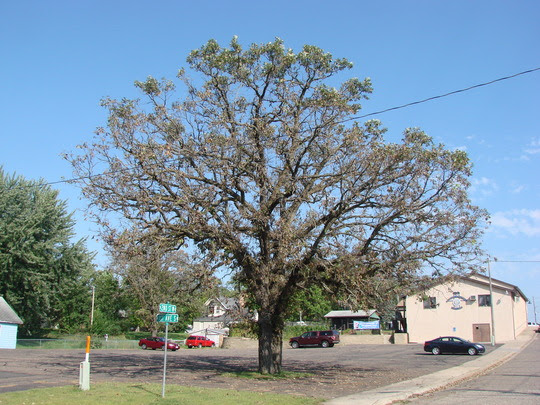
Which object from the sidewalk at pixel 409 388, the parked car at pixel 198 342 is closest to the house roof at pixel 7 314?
the parked car at pixel 198 342

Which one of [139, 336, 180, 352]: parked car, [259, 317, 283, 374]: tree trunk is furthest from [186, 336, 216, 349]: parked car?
[259, 317, 283, 374]: tree trunk

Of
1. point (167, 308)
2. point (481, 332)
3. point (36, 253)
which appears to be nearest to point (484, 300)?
point (481, 332)

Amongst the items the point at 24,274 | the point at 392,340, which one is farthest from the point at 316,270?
the point at 392,340

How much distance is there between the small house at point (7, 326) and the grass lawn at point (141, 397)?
104ft

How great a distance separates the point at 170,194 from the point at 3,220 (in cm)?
3199

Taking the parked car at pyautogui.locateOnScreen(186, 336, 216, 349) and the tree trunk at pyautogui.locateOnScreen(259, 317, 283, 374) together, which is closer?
the tree trunk at pyautogui.locateOnScreen(259, 317, 283, 374)

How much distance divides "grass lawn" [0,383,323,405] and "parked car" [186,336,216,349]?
1632 inches

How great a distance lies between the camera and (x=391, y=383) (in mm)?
18719

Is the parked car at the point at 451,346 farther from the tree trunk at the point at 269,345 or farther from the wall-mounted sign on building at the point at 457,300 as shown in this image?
the tree trunk at the point at 269,345

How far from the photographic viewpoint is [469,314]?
5350cm

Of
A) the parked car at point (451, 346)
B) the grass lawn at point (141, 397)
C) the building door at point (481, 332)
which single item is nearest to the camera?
the grass lawn at point (141, 397)

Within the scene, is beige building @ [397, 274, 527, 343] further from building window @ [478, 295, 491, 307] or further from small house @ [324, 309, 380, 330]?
small house @ [324, 309, 380, 330]

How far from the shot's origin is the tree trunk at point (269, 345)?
20062mm

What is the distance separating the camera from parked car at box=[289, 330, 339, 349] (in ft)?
170
